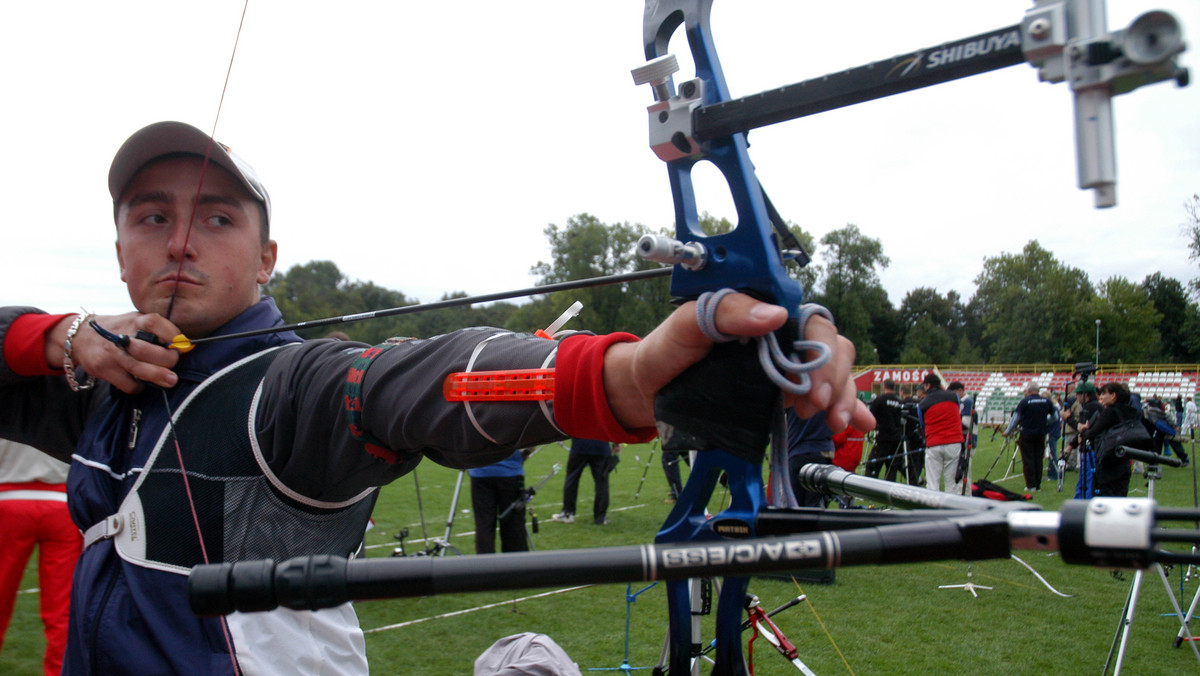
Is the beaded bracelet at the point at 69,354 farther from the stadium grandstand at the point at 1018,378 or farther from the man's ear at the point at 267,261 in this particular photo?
the stadium grandstand at the point at 1018,378

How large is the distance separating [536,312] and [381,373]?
87.3 feet

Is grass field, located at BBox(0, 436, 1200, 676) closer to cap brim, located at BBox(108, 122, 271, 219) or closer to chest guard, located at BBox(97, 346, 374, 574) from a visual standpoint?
chest guard, located at BBox(97, 346, 374, 574)

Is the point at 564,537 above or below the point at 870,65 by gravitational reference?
below

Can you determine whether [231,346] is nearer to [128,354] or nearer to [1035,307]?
[128,354]

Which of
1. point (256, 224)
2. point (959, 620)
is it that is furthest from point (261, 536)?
point (959, 620)

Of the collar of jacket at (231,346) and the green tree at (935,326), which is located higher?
the green tree at (935,326)

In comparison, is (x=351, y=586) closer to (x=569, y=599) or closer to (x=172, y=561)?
(x=172, y=561)

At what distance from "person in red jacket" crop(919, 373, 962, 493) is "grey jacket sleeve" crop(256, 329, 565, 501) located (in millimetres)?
9443

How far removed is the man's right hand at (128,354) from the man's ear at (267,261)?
0.94 ft

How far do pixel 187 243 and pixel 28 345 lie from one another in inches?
19.5

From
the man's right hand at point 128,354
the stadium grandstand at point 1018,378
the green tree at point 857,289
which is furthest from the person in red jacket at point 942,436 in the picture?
the green tree at point 857,289

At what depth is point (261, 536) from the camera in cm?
140

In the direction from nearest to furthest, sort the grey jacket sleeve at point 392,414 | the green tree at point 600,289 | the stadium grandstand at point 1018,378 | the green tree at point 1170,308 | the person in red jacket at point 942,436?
the grey jacket sleeve at point 392,414, the person in red jacket at point 942,436, the green tree at point 1170,308, the stadium grandstand at point 1018,378, the green tree at point 600,289

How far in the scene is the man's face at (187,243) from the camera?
1.55m
